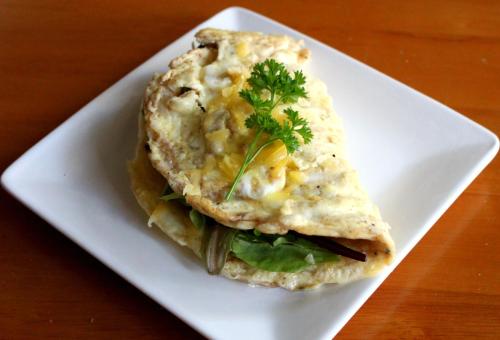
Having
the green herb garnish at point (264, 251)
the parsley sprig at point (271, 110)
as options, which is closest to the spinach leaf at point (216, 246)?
the green herb garnish at point (264, 251)

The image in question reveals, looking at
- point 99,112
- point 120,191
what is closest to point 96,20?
point 99,112

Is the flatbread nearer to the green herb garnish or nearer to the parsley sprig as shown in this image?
the green herb garnish

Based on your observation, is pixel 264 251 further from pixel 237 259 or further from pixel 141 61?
pixel 141 61

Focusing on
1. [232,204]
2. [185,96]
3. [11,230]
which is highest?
[185,96]

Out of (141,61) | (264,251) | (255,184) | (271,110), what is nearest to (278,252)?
(264,251)

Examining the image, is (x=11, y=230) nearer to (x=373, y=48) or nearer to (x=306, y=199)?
(x=306, y=199)

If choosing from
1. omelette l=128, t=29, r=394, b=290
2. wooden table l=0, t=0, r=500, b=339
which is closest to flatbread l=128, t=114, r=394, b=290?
omelette l=128, t=29, r=394, b=290
